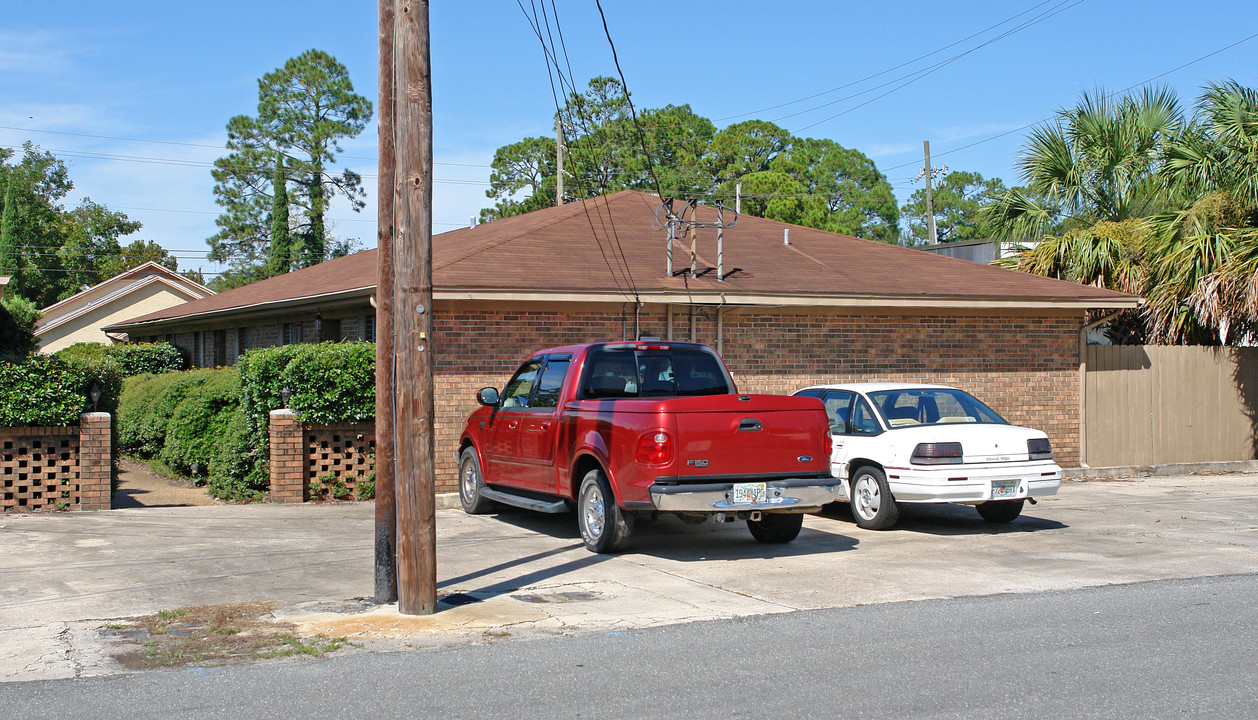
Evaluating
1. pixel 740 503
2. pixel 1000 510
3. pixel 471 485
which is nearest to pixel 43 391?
→ pixel 471 485

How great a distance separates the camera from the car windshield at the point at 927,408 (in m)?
12.1

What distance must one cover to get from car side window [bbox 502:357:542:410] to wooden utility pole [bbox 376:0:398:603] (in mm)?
3764

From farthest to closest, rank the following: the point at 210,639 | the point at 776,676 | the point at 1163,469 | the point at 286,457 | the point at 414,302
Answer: the point at 1163,469 → the point at 286,457 → the point at 414,302 → the point at 210,639 → the point at 776,676

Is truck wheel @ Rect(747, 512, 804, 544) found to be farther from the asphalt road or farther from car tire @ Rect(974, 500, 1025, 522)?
the asphalt road

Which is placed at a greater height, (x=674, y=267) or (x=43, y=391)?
(x=674, y=267)

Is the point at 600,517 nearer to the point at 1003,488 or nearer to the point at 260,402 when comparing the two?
the point at 1003,488

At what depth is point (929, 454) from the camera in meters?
11.2

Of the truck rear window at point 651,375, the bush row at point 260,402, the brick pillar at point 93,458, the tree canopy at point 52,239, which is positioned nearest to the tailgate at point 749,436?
the truck rear window at point 651,375

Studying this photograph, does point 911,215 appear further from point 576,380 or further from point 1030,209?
point 576,380

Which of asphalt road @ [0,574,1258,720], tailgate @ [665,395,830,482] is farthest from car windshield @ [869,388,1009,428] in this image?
asphalt road @ [0,574,1258,720]

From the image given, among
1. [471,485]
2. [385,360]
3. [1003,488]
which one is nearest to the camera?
[385,360]

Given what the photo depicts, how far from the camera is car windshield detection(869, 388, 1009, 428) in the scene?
1211cm

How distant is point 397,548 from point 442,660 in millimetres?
1492

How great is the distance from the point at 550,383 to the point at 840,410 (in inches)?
133
